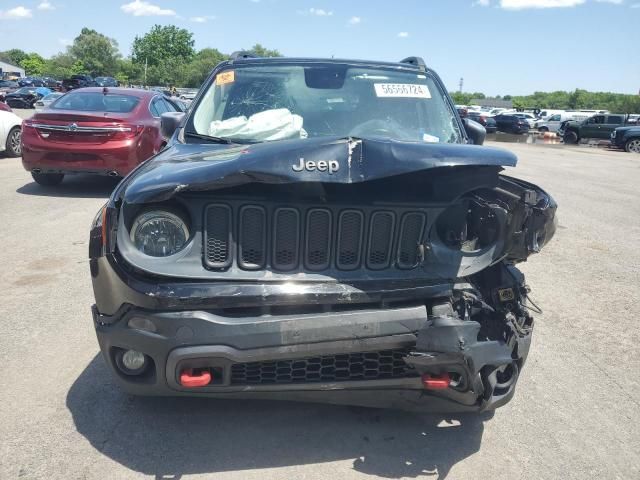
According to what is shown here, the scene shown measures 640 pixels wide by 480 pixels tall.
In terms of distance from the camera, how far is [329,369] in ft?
8.77

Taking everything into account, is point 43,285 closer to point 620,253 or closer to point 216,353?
point 216,353

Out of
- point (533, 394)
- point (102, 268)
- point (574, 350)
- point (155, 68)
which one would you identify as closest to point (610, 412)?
point (533, 394)

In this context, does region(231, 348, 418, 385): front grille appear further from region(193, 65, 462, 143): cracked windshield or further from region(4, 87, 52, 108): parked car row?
region(4, 87, 52, 108): parked car row

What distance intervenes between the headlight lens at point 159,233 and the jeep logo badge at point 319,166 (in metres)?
0.61

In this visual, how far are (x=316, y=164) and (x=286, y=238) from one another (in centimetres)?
39

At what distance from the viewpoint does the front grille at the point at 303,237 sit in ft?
8.61

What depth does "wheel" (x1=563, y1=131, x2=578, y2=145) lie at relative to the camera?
31.9 meters

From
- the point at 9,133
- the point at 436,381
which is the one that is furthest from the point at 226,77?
the point at 9,133

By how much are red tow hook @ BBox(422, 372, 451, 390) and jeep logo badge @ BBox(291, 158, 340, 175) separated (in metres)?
1.01

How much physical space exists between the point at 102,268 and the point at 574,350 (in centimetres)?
335

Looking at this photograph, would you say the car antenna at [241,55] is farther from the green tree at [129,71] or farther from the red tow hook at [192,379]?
the green tree at [129,71]

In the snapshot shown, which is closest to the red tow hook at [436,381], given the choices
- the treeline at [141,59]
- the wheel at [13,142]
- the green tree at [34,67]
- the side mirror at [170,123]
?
the side mirror at [170,123]

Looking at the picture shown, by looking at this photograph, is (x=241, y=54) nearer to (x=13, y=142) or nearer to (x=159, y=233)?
(x=159, y=233)

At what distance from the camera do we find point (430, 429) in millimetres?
3051
